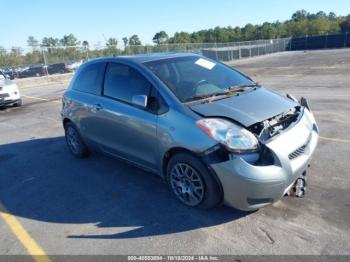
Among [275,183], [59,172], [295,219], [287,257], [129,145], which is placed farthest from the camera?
[59,172]

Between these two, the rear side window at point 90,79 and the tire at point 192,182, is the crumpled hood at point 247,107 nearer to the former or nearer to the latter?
the tire at point 192,182

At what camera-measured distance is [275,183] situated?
11.3ft

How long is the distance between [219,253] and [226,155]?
3.04 ft

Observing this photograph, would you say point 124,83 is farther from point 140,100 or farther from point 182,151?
point 182,151

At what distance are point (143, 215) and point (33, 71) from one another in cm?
2553

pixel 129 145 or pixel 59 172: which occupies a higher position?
pixel 129 145

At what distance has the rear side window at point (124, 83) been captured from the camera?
4.53m

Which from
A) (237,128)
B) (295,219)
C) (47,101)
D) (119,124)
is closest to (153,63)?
(119,124)

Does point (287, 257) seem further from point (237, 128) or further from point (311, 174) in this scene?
point (311, 174)

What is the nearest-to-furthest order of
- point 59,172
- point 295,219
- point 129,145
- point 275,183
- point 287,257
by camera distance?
point 287,257 → point 275,183 → point 295,219 → point 129,145 → point 59,172

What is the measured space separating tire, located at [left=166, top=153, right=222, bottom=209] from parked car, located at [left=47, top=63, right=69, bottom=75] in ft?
80.8

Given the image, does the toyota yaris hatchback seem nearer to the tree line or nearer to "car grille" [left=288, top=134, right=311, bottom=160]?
"car grille" [left=288, top=134, right=311, bottom=160]

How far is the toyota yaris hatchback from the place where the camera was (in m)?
3.51

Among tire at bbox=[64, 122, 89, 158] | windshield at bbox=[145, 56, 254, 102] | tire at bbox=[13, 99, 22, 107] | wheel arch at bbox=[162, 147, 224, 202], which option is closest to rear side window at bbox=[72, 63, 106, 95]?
tire at bbox=[64, 122, 89, 158]
